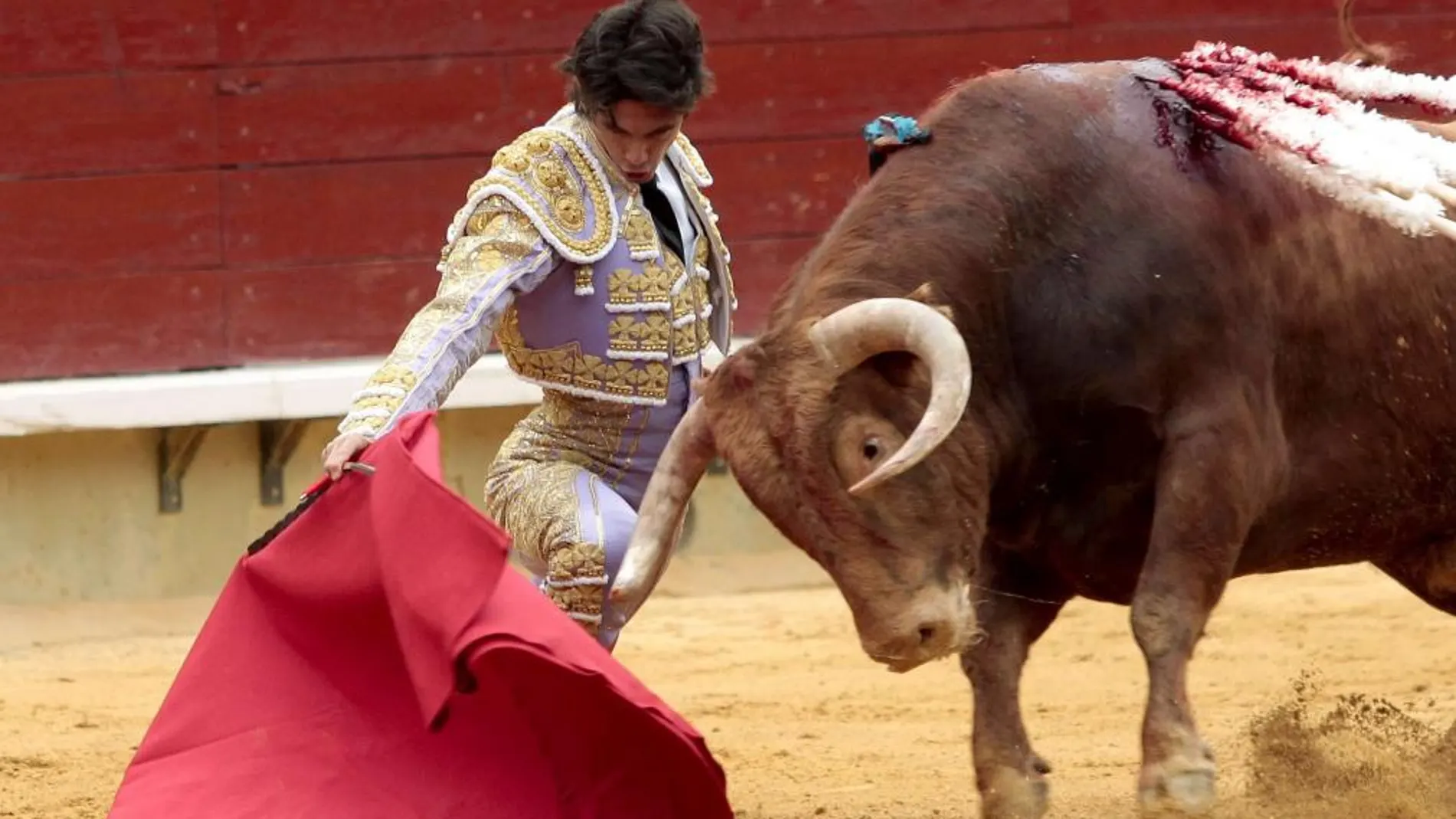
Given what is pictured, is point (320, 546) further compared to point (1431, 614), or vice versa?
point (1431, 614)

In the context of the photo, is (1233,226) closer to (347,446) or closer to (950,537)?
(950,537)

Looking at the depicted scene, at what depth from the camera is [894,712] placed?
210 inches

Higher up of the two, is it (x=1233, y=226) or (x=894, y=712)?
(x=1233, y=226)

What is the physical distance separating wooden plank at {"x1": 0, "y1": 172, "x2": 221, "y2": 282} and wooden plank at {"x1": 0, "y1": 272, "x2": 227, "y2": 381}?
4cm

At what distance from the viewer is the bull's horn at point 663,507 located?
3.44 metres

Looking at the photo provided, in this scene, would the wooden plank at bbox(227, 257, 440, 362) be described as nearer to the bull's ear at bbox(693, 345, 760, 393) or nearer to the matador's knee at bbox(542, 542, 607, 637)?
the matador's knee at bbox(542, 542, 607, 637)

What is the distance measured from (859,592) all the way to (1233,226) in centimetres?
87

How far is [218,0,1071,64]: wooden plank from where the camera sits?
646 cm

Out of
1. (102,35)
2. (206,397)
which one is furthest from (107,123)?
(206,397)

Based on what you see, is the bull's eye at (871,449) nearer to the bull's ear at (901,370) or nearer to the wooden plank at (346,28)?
the bull's ear at (901,370)

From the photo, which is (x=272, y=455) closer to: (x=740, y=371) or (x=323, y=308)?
(x=323, y=308)

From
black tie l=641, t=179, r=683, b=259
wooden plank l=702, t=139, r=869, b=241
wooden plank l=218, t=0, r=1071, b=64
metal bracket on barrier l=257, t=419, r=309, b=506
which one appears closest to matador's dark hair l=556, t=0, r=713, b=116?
black tie l=641, t=179, r=683, b=259

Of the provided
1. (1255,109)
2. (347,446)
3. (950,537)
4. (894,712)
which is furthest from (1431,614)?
(347,446)

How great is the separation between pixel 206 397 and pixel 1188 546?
3.35 metres
